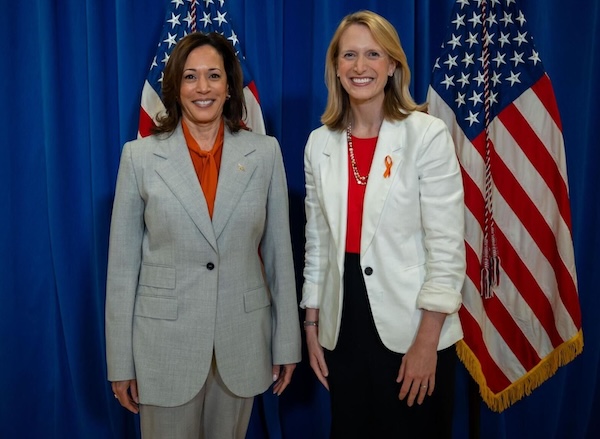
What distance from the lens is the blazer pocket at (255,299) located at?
1.63 m

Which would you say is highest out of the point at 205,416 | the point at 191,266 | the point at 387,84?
the point at 387,84

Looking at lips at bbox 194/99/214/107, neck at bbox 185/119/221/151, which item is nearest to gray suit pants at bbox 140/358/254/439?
neck at bbox 185/119/221/151

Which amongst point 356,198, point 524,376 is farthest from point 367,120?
point 524,376

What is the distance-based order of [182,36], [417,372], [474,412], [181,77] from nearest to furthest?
[417,372], [181,77], [182,36], [474,412]

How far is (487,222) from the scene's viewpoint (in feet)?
7.24

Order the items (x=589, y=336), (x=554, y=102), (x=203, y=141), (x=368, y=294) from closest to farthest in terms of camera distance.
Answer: (x=368, y=294)
(x=203, y=141)
(x=554, y=102)
(x=589, y=336)

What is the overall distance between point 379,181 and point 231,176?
0.40 m

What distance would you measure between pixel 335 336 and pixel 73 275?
1.19 m

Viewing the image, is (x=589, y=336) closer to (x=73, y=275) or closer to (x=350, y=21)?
(x=350, y=21)

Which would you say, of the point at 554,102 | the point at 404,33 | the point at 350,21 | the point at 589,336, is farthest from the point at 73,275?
the point at 589,336

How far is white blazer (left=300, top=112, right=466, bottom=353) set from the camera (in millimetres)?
1527

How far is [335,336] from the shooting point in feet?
5.35

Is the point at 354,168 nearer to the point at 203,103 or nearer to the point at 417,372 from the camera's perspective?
the point at 203,103

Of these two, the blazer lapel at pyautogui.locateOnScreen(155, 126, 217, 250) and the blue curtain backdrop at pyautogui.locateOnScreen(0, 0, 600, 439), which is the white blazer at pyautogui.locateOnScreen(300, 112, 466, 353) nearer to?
the blazer lapel at pyautogui.locateOnScreen(155, 126, 217, 250)
